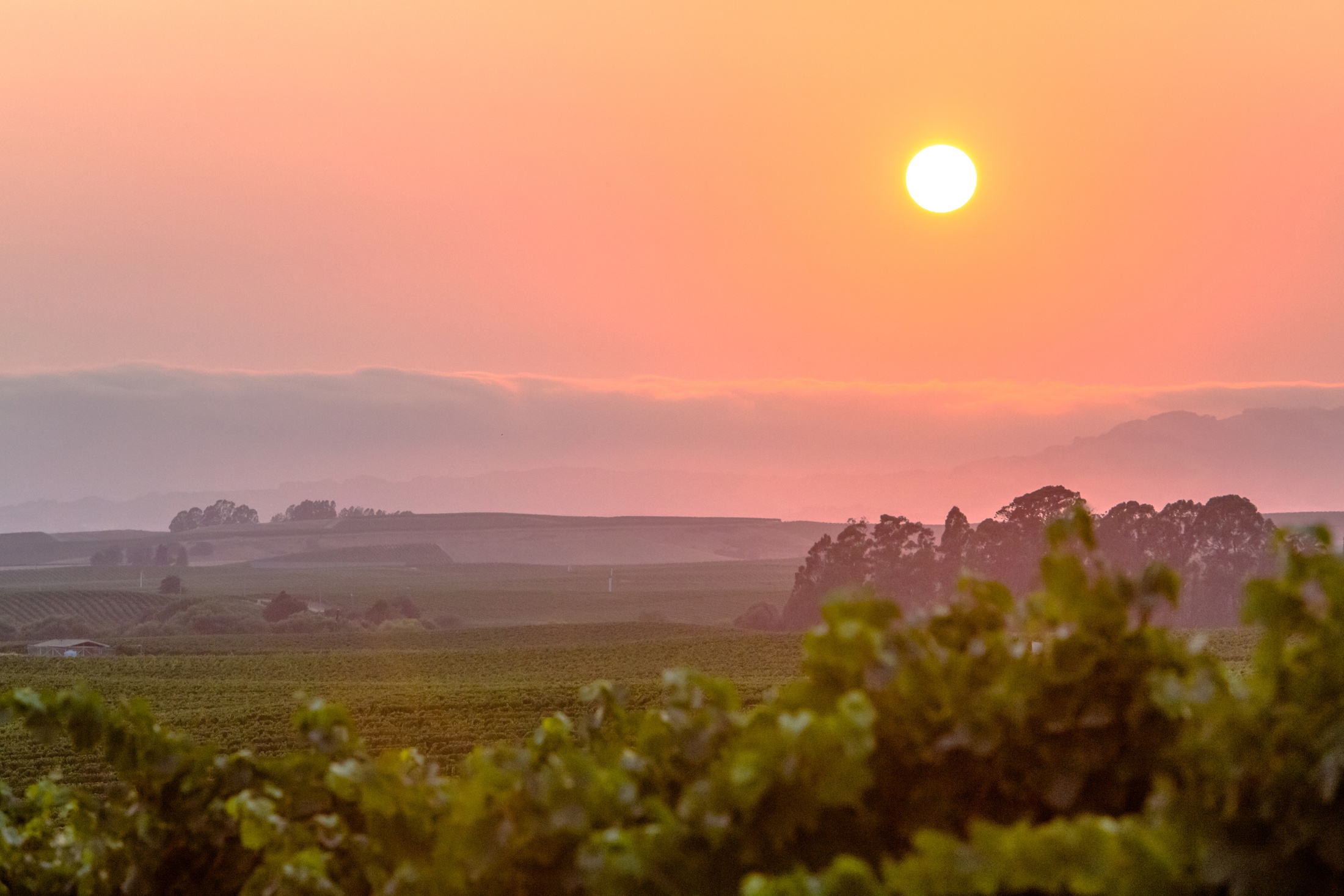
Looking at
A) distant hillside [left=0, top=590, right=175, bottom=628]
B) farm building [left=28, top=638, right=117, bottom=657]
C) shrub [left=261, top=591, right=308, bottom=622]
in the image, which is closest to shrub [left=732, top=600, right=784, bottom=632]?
shrub [left=261, top=591, right=308, bottom=622]

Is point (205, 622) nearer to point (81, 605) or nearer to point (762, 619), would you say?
point (81, 605)

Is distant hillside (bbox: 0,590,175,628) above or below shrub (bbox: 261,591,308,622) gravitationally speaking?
below

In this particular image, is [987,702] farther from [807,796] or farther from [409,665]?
[409,665]

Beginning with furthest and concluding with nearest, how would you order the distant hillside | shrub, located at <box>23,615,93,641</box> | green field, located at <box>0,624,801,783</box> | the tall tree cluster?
the distant hillside → shrub, located at <box>23,615,93,641</box> → the tall tree cluster → green field, located at <box>0,624,801,783</box>

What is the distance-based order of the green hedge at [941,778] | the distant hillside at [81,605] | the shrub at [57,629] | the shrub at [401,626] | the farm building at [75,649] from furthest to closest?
the distant hillside at [81,605], the shrub at [57,629], the shrub at [401,626], the farm building at [75,649], the green hedge at [941,778]

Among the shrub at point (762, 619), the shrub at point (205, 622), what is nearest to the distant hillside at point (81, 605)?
the shrub at point (205, 622)

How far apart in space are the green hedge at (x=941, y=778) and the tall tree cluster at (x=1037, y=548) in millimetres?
141053

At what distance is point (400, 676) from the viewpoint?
10269cm

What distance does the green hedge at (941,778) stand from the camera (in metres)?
2.36

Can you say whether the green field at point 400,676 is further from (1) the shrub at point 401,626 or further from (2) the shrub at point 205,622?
(2) the shrub at point 205,622

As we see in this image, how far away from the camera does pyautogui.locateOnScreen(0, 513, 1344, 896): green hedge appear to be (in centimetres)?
236

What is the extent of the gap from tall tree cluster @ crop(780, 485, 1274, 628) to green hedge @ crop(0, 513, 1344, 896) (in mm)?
141053

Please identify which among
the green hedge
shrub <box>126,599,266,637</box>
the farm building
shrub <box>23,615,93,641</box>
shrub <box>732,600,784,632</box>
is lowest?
shrub <box>23,615,93,641</box>

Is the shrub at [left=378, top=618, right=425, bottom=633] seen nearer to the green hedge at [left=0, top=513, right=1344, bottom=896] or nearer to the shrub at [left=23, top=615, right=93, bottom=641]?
the shrub at [left=23, top=615, right=93, bottom=641]
